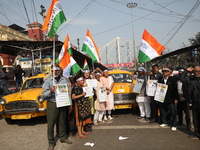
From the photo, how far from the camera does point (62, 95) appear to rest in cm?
408

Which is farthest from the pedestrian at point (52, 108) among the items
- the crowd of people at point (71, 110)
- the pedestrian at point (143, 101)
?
the pedestrian at point (143, 101)

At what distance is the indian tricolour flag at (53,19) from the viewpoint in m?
4.43

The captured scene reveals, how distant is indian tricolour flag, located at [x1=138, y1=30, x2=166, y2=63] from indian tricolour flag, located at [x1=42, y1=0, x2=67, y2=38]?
3.07m

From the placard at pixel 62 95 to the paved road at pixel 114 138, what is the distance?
111 centimetres

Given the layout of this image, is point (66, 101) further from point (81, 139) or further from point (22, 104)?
point (22, 104)

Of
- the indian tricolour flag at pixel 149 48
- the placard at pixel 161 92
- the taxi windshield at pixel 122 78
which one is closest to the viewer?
the placard at pixel 161 92

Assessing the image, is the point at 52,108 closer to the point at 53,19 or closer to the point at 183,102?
the point at 53,19

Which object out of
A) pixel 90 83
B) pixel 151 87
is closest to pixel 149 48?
pixel 151 87

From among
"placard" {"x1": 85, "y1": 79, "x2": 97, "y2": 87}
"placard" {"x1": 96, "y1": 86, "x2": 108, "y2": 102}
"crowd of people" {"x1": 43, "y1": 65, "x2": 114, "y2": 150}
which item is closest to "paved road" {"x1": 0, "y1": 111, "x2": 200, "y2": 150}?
"crowd of people" {"x1": 43, "y1": 65, "x2": 114, "y2": 150}

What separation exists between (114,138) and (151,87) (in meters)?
2.17

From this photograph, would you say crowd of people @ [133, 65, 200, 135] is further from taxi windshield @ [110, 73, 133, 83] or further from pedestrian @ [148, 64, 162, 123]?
taxi windshield @ [110, 73, 133, 83]

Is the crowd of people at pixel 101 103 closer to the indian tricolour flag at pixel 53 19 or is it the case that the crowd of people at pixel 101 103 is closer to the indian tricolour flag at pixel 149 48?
the indian tricolour flag at pixel 149 48

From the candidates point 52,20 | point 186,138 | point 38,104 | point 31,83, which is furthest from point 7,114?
point 186,138

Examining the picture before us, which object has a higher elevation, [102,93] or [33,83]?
[33,83]
